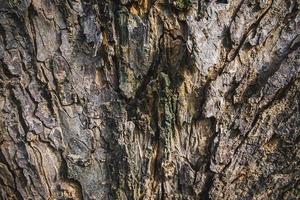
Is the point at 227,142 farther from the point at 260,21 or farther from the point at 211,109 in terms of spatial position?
the point at 260,21

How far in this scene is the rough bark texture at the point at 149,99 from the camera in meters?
1.07

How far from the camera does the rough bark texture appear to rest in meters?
1.07

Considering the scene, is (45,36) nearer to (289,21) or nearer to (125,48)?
(125,48)

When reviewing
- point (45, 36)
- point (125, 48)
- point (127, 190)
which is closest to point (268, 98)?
point (125, 48)

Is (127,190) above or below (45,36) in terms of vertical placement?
below

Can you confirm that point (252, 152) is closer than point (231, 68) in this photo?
No

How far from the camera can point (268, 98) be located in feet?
3.76

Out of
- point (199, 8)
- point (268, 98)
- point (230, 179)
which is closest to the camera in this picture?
point (199, 8)

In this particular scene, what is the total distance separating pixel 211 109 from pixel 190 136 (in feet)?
0.40

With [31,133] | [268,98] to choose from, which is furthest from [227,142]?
[31,133]

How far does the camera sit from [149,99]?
46.2 inches

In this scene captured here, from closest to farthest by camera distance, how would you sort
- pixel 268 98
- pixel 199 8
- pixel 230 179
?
pixel 199 8, pixel 268 98, pixel 230 179

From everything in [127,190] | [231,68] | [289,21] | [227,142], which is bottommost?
[127,190]

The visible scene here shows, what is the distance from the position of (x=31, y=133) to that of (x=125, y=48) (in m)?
0.41
